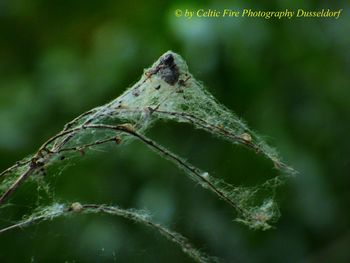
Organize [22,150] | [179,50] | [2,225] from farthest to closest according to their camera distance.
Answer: [2,225] → [22,150] → [179,50]

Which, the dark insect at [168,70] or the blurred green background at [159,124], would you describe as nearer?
the dark insect at [168,70]

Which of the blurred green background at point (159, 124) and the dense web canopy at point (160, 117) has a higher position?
the blurred green background at point (159, 124)

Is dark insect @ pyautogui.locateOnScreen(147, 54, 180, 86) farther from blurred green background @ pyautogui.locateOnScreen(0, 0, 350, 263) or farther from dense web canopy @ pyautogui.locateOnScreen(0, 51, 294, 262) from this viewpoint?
blurred green background @ pyautogui.locateOnScreen(0, 0, 350, 263)

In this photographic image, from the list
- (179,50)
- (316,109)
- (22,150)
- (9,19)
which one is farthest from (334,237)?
(9,19)

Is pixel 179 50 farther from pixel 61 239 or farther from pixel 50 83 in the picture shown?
pixel 61 239

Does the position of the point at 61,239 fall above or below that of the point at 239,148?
below

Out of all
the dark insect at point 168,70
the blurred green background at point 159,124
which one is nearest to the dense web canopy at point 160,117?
the dark insect at point 168,70

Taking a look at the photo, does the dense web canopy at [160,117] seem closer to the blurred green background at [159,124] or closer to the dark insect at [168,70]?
the dark insect at [168,70]

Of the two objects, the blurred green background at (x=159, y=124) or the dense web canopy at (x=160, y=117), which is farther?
the blurred green background at (x=159, y=124)
